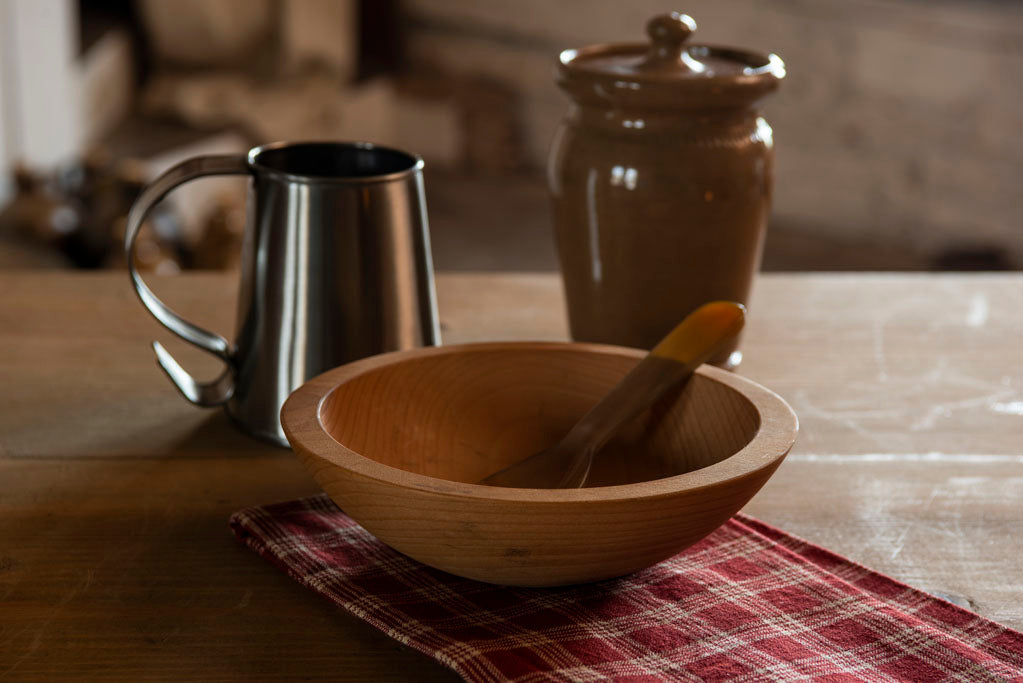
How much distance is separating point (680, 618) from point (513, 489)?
0.32 feet

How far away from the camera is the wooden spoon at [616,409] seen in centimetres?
53

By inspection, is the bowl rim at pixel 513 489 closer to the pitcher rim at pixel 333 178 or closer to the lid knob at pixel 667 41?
the pitcher rim at pixel 333 178

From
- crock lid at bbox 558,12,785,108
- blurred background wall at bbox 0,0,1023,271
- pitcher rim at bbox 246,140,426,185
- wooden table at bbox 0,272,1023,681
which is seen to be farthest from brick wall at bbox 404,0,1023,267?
pitcher rim at bbox 246,140,426,185

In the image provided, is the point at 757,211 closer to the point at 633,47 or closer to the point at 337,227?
the point at 633,47

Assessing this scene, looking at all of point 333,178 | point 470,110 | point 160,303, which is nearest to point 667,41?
point 333,178

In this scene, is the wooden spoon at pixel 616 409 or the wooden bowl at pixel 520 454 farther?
the wooden spoon at pixel 616 409

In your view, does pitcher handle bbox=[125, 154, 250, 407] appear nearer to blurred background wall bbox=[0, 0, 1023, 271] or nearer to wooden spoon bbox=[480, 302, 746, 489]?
wooden spoon bbox=[480, 302, 746, 489]

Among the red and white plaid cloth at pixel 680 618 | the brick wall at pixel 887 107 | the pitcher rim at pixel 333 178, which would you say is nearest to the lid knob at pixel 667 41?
the pitcher rim at pixel 333 178

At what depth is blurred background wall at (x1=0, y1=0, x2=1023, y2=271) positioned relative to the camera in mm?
2082

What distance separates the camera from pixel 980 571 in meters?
0.52

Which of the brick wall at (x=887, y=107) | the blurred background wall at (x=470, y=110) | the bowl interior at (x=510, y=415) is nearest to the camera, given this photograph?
the bowl interior at (x=510, y=415)

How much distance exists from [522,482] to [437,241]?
244cm

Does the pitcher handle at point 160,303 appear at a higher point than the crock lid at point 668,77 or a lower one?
lower

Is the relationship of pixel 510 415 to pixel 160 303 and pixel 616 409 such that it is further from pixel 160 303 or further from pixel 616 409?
pixel 160 303
